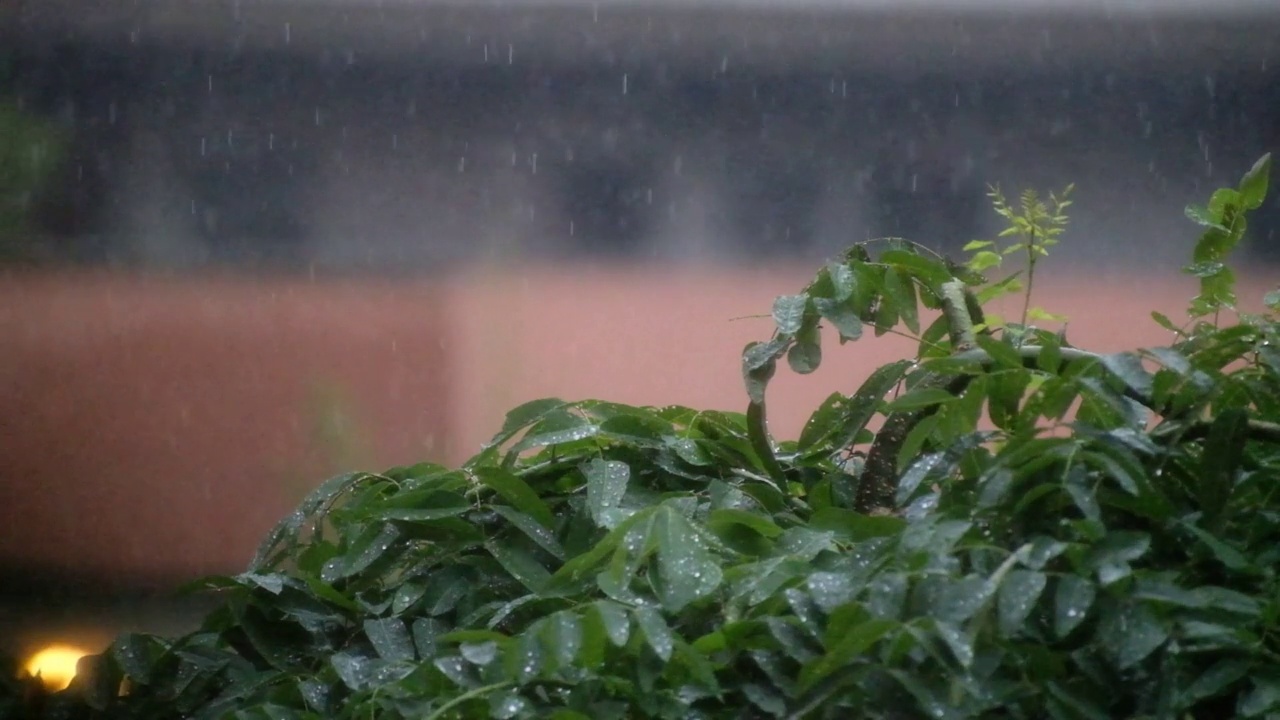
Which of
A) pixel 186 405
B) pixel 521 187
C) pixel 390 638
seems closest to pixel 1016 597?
pixel 390 638

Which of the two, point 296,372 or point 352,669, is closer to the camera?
point 352,669

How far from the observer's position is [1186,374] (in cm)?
69

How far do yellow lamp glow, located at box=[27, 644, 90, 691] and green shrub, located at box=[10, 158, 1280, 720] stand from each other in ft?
0.89

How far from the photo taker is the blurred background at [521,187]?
5.09 feet

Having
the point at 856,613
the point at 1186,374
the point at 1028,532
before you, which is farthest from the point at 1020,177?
the point at 856,613

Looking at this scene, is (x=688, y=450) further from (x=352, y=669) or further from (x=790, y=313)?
(x=352, y=669)

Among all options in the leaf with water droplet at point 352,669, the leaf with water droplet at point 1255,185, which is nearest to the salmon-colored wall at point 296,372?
the leaf with water droplet at point 1255,185

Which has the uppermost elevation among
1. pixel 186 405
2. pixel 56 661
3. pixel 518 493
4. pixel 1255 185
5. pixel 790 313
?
pixel 1255 185

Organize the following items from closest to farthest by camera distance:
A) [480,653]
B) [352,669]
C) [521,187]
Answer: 1. [480,653]
2. [352,669]
3. [521,187]

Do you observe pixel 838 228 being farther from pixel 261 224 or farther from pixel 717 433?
pixel 261 224

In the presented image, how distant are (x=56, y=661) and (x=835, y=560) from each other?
115 centimetres

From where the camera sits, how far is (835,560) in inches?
27.6

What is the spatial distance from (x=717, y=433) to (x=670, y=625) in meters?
0.34

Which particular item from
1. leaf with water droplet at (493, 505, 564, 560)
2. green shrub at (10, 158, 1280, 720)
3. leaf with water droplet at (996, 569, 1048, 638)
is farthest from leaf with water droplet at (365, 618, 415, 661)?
Answer: leaf with water droplet at (996, 569, 1048, 638)
